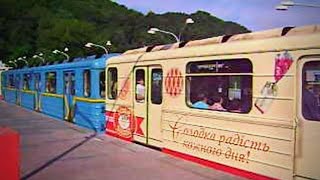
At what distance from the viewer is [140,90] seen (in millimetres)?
12820

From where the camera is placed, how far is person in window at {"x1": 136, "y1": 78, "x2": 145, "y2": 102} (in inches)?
499

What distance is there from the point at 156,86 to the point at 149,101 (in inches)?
18.4

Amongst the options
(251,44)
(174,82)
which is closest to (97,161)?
(174,82)

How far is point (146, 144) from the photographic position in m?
12.5

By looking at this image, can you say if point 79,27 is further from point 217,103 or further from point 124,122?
point 217,103

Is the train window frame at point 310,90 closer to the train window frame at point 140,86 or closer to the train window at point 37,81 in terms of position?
the train window frame at point 140,86

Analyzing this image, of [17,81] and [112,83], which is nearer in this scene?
[112,83]

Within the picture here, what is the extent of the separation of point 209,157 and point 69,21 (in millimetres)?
80703

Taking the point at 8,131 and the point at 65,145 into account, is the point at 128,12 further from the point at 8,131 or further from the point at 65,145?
the point at 8,131

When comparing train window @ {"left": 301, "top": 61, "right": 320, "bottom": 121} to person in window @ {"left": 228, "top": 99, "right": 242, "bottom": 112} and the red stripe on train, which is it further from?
person in window @ {"left": 228, "top": 99, "right": 242, "bottom": 112}

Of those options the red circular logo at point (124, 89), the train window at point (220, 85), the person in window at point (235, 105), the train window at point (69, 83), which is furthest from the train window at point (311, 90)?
the train window at point (69, 83)

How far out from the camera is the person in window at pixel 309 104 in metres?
7.24

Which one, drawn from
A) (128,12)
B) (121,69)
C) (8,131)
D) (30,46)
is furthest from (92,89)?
(128,12)

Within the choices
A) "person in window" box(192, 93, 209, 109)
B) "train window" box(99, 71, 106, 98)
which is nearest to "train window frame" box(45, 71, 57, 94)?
"train window" box(99, 71, 106, 98)
